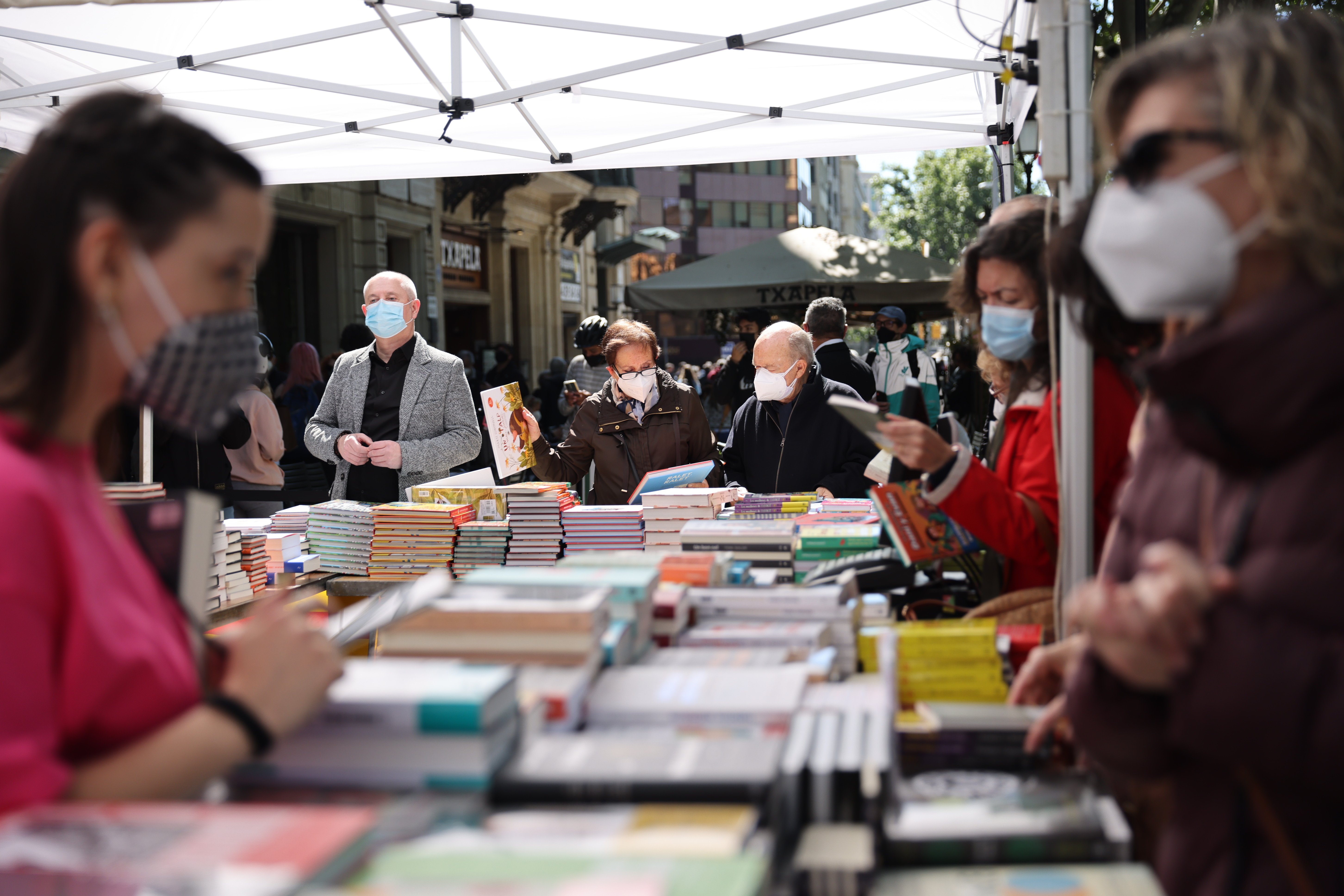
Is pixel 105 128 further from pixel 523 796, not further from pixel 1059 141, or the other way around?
pixel 1059 141

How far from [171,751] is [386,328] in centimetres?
389

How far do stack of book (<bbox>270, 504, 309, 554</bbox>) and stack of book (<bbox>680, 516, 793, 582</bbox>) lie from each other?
6.86 ft

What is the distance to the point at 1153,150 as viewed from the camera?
1270 millimetres

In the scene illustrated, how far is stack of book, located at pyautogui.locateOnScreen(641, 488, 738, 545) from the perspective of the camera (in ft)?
13.3

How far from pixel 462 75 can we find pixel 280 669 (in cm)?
477

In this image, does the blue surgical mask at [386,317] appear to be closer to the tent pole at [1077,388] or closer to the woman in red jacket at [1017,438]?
the woman in red jacket at [1017,438]

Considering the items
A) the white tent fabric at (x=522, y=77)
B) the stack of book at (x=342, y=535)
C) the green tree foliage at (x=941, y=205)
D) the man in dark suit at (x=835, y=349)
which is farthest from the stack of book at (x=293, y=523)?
the green tree foliage at (x=941, y=205)

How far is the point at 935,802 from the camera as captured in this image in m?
1.71

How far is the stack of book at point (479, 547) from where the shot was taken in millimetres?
4312

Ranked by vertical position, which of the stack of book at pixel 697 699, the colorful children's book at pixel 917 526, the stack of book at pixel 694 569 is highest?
the colorful children's book at pixel 917 526

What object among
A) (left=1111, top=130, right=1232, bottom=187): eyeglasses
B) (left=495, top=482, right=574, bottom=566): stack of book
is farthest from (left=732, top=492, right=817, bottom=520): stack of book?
(left=1111, top=130, right=1232, bottom=187): eyeglasses

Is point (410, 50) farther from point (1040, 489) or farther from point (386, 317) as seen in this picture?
point (1040, 489)

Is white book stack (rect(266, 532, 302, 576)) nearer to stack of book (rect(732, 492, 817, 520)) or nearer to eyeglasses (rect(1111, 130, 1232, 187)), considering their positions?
stack of book (rect(732, 492, 817, 520))

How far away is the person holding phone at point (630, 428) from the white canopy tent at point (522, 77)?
4.75 ft
